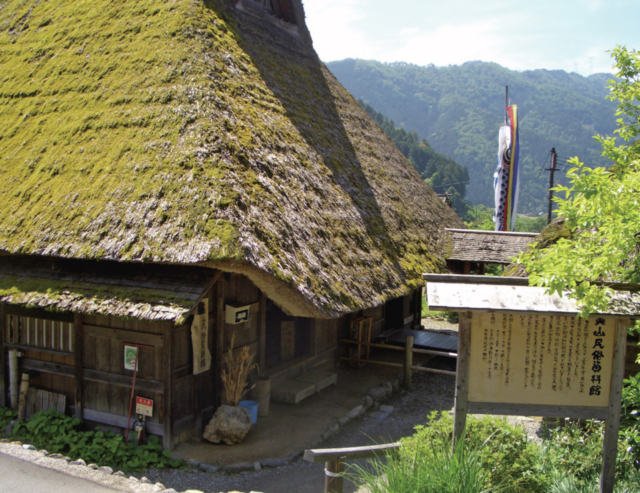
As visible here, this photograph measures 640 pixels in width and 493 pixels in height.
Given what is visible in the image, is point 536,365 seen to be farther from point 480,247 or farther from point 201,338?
point 480,247

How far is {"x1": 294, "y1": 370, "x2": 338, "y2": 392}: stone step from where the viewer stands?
8.20 metres

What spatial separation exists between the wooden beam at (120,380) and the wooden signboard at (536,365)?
11.5 feet

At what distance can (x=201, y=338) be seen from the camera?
6.14 m

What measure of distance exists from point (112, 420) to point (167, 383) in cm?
109

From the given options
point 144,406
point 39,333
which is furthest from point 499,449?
point 39,333

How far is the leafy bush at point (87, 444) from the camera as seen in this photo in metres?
5.56

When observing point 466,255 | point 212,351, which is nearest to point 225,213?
point 212,351

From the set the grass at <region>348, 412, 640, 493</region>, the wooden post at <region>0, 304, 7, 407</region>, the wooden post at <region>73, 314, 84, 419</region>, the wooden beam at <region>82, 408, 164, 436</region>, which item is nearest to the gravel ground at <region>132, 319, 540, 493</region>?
the wooden beam at <region>82, 408, 164, 436</region>

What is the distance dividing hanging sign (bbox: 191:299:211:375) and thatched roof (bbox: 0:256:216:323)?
1.95ft

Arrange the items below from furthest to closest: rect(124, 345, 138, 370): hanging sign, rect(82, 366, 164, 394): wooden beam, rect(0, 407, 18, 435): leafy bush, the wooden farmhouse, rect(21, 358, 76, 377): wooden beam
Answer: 1. rect(0, 407, 18, 435): leafy bush
2. rect(21, 358, 76, 377): wooden beam
3. rect(124, 345, 138, 370): hanging sign
4. rect(82, 366, 164, 394): wooden beam
5. the wooden farmhouse

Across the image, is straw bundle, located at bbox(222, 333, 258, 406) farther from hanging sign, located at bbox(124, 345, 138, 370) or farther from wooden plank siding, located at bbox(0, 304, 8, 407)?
wooden plank siding, located at bbox(0, 304, 8, 407)

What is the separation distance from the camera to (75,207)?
6332 mm

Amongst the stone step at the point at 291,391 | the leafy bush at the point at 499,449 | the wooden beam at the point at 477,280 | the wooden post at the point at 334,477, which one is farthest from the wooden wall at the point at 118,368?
the wooden beam at the point at 477,280

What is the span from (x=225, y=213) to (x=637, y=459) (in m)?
4.55
